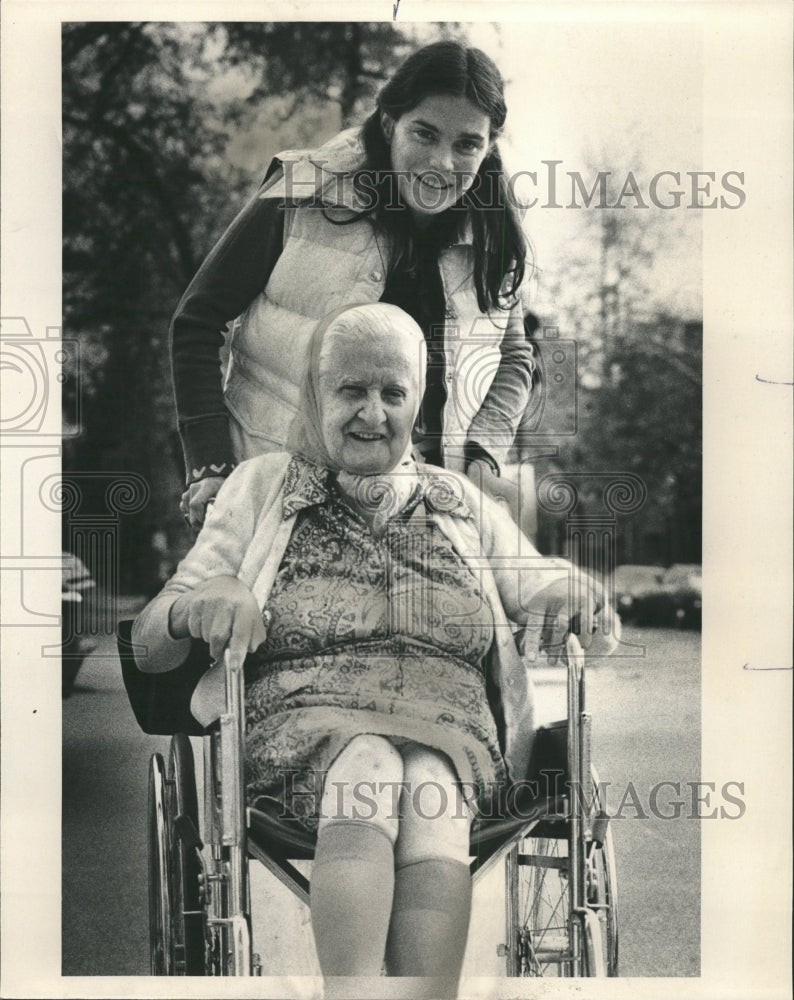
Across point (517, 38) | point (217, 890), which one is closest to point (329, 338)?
point (517, 38)

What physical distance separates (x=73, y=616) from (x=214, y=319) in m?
0.85

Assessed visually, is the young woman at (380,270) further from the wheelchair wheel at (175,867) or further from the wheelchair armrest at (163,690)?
the wheelchair wheel at (175,867)

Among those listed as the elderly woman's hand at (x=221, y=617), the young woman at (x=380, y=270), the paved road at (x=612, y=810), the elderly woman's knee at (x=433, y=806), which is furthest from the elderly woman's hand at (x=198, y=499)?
the elderly woman's knee at (x=433, y=806)

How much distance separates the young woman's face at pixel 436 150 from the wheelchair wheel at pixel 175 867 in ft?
5.00

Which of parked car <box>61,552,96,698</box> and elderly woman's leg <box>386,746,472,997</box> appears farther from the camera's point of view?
parked car <box>61,552,96,698</box>

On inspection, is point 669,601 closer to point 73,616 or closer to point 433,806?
point 433,806

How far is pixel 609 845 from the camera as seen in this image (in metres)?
3.36

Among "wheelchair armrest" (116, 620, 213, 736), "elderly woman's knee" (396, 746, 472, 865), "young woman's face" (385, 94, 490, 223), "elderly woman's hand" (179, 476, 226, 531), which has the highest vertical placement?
"young woman's face" (385, 94, 490, 223)

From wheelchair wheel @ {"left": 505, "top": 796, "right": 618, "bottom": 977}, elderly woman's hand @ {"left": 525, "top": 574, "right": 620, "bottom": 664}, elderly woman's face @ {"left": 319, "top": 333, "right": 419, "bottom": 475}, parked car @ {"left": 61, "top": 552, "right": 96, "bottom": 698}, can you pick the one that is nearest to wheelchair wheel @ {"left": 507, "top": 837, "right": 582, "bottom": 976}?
wheelchair wheel @ {"left": 505, "top": 796, "right": 618, "bottom": 977}

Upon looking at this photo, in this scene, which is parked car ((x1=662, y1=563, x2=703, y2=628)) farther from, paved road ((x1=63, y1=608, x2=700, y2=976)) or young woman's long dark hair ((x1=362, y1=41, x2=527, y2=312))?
young woman's long dark hair ((x1=362, y1=41, x2=527, y2=312))

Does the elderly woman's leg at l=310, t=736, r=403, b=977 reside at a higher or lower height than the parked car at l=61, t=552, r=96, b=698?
lower

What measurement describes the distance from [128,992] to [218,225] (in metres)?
2.02

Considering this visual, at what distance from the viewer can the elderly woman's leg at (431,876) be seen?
3.13 metres

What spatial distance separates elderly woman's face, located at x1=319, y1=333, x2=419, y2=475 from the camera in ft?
10.6
